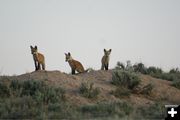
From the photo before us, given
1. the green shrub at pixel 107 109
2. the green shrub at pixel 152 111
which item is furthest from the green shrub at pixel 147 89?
the green shrub at pixel 107 109

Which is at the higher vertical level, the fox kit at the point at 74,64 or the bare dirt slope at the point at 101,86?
the fox kit at the point at 74,64

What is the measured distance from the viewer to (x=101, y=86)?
69.6ft

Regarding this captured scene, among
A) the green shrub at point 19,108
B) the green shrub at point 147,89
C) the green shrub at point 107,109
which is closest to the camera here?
the green shrub at point 19,108

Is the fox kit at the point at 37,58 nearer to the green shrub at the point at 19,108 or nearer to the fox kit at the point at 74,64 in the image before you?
the fox kit at the point at 74,64

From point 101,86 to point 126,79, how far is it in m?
1.47

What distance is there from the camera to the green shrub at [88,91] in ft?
64.0

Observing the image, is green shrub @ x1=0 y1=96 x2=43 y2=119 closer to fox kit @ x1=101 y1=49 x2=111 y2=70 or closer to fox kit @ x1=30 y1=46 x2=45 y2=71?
fox kit @ x1=30 y1=46 x2=45 y2=71

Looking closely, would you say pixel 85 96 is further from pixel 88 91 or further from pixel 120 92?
pixel 120 92

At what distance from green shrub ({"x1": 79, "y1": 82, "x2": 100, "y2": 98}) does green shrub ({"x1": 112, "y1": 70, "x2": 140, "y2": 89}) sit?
242cm

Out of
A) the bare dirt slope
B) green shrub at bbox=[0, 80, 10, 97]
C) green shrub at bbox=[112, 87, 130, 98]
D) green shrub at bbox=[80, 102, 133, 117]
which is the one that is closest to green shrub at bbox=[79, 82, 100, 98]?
the bare dirt slope

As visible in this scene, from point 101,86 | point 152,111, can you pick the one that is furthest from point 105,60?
point 152,111

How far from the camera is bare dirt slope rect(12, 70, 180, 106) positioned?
19703 millimetres

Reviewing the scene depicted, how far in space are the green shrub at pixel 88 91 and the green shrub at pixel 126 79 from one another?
242 centimetres

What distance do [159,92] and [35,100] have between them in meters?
6.65
